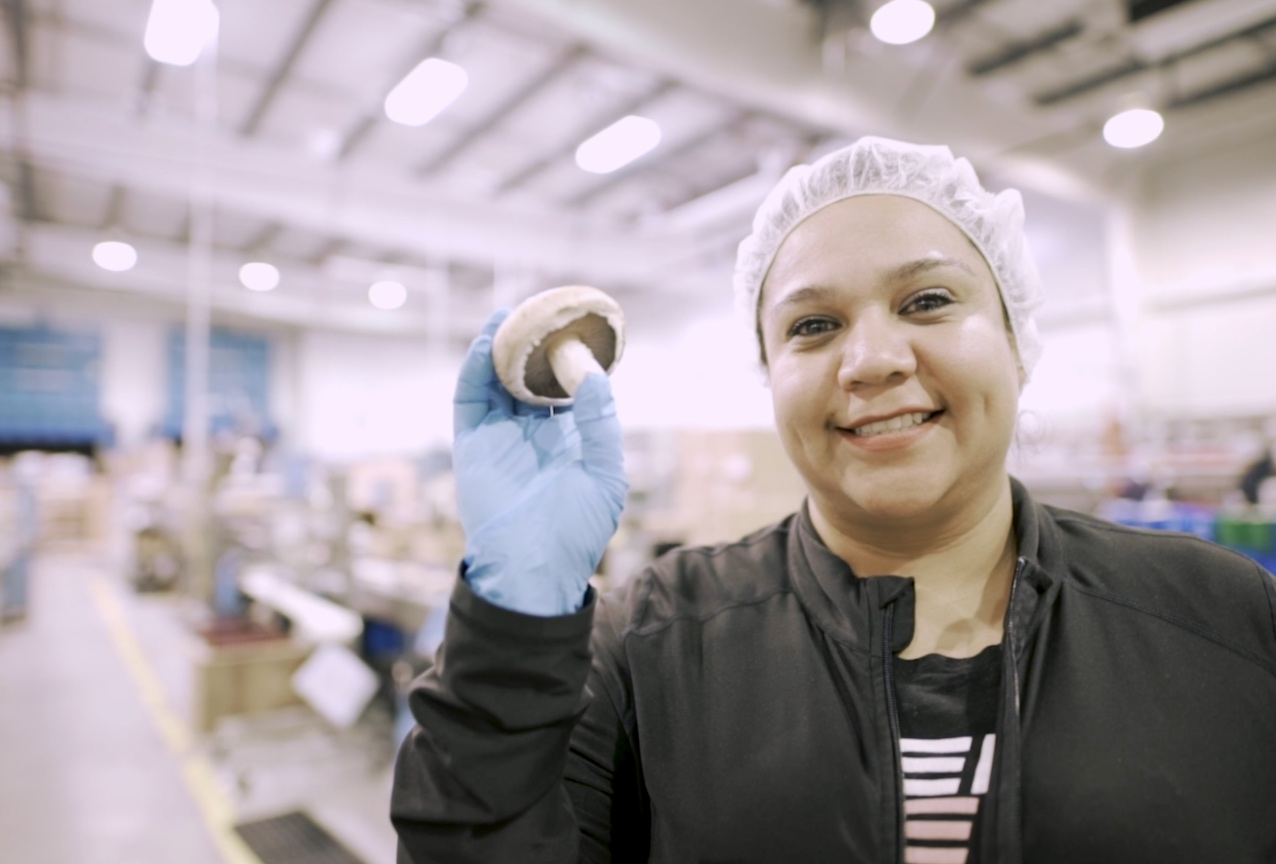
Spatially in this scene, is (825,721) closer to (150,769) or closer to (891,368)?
(891,368)

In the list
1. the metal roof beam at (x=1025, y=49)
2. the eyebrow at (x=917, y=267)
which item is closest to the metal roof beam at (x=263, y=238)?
the metal roof beam at (x=1025, y=49)

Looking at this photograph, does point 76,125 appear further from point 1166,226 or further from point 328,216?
point 1166,226

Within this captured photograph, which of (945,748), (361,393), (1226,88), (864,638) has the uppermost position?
(1226,88)

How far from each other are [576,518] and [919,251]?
614 millimetres

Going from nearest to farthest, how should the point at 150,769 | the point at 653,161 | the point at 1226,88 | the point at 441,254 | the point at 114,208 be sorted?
the point at 150,769, the point at 1226,88, the point at 441,254, the point at 653,161, the point at 114,208

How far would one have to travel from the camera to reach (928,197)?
1165 mm

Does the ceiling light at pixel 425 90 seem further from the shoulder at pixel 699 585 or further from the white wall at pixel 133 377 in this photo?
the white wall at pixel 133 377

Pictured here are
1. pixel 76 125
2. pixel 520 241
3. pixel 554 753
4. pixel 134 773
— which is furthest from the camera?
pixel 520 241

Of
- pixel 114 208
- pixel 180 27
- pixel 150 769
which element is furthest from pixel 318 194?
pixel 150 769

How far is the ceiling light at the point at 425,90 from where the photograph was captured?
5816 mm

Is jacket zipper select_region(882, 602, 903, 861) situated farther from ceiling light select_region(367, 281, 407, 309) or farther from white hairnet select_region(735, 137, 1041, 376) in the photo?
ceiling light select_region(367, 281, 407, 309)

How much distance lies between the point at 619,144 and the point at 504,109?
48.9 inches

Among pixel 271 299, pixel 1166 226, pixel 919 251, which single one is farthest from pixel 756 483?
pixel 271 299

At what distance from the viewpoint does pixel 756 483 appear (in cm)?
305
